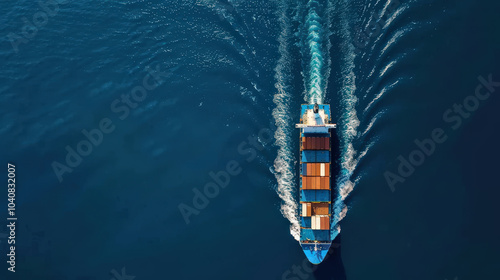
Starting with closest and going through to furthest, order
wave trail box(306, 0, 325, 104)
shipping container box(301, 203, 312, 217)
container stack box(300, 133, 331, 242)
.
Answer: container stack box(300, 133, 331, 242), shipping container box(301, 203, 312, 217), wave trail box(306, 0, 325, 104)

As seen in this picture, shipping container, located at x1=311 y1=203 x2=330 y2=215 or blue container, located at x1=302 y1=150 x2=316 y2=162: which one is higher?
blue container, located at x1=302 y1=150 x2=316 y2=162

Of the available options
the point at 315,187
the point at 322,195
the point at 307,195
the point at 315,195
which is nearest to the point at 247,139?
the point at 307,195

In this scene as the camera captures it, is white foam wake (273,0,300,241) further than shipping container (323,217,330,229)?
Yes

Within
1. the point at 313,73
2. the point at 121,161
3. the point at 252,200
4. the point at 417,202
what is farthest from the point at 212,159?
the point at 417,202

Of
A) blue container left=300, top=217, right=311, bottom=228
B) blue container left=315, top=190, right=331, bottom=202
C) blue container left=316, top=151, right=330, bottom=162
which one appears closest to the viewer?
blue container left=300, top=217, right=311, bottom=228

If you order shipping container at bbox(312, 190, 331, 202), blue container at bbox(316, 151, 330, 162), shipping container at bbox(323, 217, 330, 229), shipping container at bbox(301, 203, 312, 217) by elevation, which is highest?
blue container at bbox(316, 151, 330, 162)

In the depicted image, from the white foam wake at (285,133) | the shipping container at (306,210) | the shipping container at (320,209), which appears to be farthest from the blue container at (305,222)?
the white foam wake at (285,133)

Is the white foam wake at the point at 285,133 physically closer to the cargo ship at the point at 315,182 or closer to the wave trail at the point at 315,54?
the cargo ship at the point at 315,182

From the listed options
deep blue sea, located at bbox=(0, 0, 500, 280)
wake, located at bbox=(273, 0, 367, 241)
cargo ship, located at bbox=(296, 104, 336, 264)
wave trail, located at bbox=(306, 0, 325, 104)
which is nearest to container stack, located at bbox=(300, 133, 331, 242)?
cargo ship, located at bbox=(296, 104, 336, 264)

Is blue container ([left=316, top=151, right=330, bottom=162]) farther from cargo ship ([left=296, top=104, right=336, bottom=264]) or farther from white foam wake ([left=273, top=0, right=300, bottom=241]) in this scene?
white foam wake ([left=273, top=0, right=300, bottom=241])
